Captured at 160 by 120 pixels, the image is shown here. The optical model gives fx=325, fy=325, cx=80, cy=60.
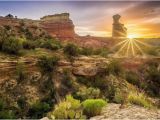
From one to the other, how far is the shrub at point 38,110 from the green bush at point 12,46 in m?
5.97

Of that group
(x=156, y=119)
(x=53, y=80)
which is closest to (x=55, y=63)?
(x=53, y=80)

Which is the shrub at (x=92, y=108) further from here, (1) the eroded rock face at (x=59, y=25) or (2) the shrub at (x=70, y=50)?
(1) the eroded rock face at (x=59, y=25)

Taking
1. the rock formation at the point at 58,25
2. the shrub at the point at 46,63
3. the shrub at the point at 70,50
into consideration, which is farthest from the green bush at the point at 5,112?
the rock formation at the point at 58,25

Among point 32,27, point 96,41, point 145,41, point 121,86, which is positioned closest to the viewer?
point 121,86

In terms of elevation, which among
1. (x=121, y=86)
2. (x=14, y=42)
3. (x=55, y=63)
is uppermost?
(x=14, y=42)

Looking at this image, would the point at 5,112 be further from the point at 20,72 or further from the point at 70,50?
the point at 70,50

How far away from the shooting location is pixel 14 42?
26672mm

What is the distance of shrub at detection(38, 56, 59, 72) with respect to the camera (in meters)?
25.2

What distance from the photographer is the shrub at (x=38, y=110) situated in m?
20.2

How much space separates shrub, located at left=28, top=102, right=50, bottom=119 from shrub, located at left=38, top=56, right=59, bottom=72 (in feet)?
14.3

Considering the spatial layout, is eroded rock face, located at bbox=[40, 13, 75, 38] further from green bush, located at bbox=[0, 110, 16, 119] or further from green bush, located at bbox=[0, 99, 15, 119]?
green bush, located at bbox=[0, 110, 16, 119]

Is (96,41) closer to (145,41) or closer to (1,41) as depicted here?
(145,41)

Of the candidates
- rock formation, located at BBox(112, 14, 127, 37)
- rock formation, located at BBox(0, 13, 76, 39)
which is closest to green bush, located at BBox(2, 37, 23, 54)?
rock formation, located at BBox(0, 13, 76, 39)

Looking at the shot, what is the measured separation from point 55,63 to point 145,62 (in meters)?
17.3
